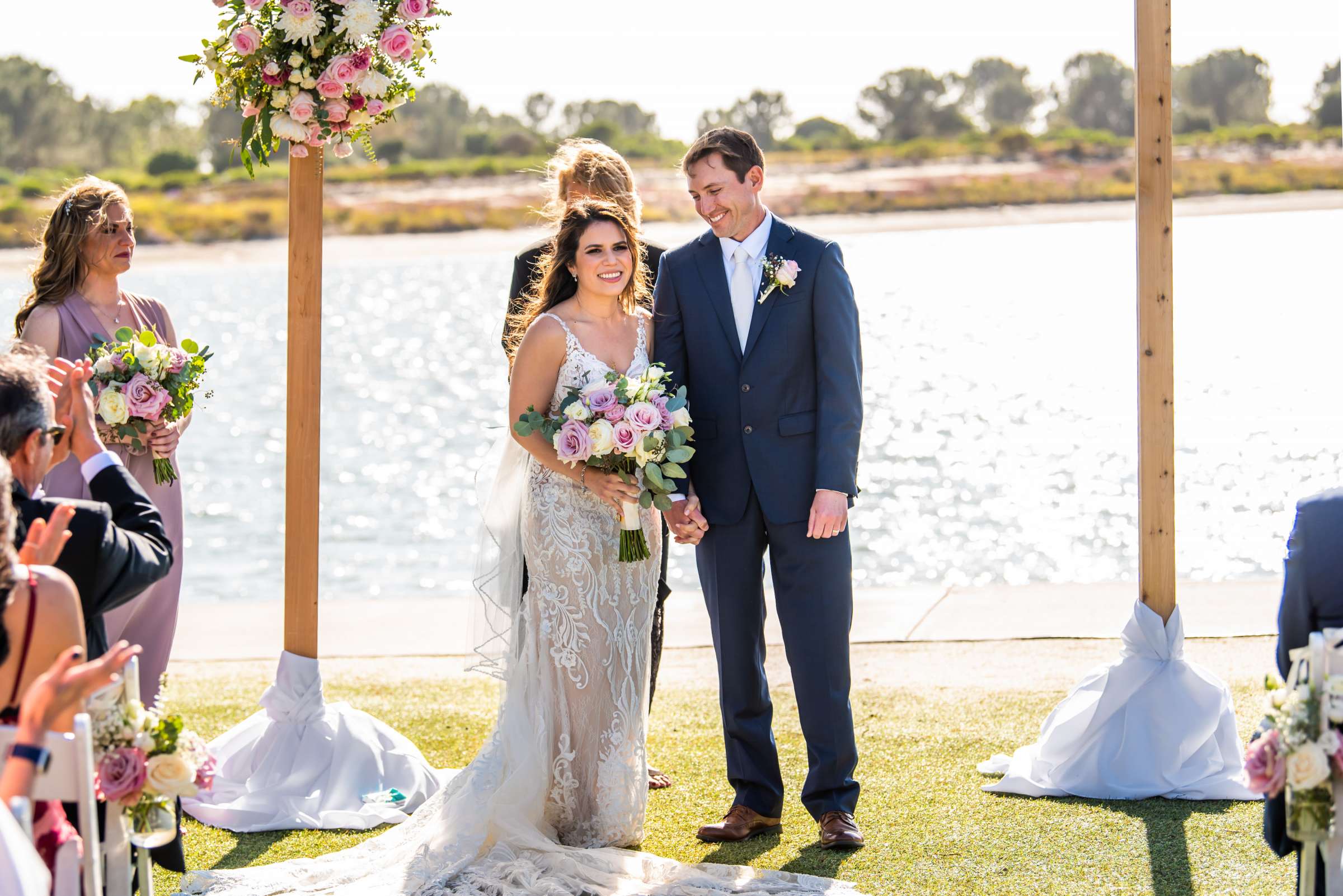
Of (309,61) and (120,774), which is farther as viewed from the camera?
(309,61)

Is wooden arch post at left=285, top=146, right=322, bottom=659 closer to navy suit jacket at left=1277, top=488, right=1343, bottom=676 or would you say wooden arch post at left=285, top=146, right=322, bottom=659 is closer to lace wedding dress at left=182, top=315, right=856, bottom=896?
lace wedding dress at left=182, top=315, right=856, bottom=896

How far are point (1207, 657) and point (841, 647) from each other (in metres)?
2.49

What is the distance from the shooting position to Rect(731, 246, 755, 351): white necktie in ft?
15.8

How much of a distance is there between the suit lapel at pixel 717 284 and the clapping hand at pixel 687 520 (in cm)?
49

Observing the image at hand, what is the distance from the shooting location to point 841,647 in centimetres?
474

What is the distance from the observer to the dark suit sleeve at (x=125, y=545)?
3.17 m

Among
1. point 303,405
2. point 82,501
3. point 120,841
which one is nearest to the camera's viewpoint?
point 120,841

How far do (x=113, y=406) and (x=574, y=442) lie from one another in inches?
60.7

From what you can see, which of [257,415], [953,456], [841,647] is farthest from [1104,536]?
[257,415]

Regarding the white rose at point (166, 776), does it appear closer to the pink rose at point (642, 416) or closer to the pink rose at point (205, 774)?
the pink rose at point (205, 774)

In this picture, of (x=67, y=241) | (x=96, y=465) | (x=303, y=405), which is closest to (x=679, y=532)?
(x=303, y=405)

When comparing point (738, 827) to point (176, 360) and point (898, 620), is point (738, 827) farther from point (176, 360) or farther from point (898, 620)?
point (898, 620)

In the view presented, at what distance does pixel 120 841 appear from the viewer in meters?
3.13

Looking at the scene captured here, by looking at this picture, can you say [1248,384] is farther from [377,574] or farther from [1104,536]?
[377,574]
